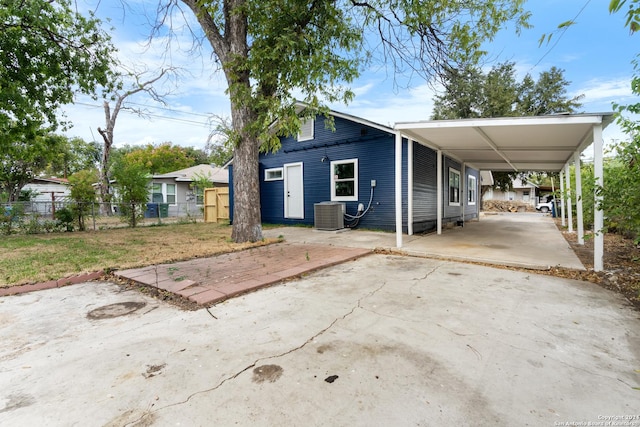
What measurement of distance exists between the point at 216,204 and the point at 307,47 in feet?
32.7

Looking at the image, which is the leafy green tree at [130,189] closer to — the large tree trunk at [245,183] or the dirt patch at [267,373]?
the large tree trunk at [245,183]

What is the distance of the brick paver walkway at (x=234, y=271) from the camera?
3482mm

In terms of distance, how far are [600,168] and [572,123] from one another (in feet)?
2.83

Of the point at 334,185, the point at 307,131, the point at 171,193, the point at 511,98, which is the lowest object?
the point at 334,185

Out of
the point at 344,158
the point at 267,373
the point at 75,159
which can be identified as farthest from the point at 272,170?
the point at 75,159

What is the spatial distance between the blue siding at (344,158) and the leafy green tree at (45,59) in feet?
19.0

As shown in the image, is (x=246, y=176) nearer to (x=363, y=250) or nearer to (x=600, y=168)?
(x=363, y=250)

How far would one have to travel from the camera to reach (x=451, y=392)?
167cm

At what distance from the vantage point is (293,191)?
11.0 m

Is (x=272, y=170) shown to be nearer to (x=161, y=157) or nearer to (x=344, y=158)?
(x=344, y=158)

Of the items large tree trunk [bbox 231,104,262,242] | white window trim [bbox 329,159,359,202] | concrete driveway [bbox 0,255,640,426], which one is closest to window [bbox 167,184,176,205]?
white window trim [bbox 329,159,359,202]

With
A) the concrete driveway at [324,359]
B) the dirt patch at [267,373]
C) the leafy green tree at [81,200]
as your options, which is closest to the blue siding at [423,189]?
the concrete driveway at [324,359]

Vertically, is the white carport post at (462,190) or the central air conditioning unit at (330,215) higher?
the white carport post at (462,190)

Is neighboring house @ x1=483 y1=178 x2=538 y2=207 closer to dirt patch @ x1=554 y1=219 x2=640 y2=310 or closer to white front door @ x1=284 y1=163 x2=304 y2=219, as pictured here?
white front door @ x1=284 y1=163 x2=304 y2=219
